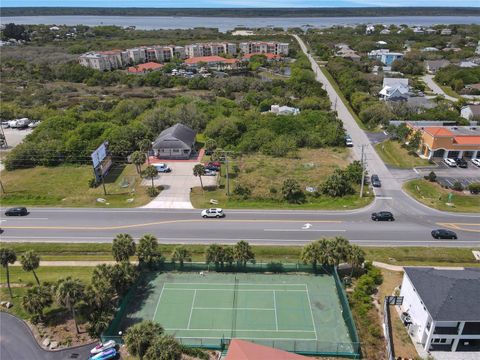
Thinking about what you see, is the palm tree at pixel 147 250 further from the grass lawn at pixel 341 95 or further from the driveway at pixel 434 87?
the driveway at pixel 434 87

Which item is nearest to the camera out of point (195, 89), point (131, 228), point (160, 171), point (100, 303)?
point (100, 303)

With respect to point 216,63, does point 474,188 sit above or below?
below

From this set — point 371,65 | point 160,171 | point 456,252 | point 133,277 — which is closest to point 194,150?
point 160,171

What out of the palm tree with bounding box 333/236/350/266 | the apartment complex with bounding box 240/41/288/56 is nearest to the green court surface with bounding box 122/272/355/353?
the palm tree with bounding box 333/236/350/266

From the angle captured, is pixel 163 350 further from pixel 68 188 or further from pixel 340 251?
pixel 68 188

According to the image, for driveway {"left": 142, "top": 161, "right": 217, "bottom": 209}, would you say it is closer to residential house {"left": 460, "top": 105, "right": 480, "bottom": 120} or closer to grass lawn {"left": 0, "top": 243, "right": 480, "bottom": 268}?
grass lawn {"left": 0, "top": 243, "right": 480, "bottom": 268}

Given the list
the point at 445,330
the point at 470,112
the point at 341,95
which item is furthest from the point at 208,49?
the point at 445,330

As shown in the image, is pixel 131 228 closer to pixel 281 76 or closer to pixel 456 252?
pixel 456 252
